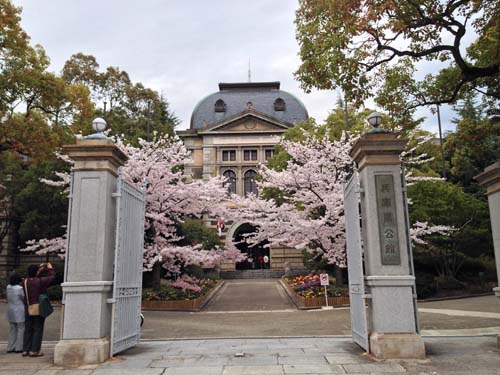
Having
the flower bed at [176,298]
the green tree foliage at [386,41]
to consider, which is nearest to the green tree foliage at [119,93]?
the flower bed at [176,298]

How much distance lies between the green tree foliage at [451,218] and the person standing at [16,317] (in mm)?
16451

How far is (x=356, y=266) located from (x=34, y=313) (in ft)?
17.7

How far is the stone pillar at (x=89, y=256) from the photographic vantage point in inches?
260

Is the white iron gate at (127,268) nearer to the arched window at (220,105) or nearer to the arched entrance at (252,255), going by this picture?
the arched entrance at (252,255)

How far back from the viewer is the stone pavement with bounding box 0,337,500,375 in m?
5.85

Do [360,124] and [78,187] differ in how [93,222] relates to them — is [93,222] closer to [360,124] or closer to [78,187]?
[78,187]

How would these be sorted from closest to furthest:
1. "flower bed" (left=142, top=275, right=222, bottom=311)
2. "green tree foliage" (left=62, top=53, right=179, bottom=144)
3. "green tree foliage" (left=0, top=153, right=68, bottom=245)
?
1. "flower bed" (left=142, top=275, right=222, bottom=311)
2. "green tree foliage" (left=0, top=153, right=68, bottom=245)
3. "green tree foliage" (left=62, top=53, right=179, bottom=144)

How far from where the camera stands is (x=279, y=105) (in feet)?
132

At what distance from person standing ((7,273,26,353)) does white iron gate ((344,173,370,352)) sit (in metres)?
5.81

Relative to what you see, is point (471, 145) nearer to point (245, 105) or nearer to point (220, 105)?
point (245, 105)

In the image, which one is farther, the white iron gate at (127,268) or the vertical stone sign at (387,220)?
the white iron gate at (127,268)

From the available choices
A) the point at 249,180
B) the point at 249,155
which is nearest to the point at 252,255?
the point at 249,180

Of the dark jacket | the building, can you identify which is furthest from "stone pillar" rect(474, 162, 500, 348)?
the building

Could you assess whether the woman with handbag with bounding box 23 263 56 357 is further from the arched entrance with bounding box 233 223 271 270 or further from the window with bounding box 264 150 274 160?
the window with bounding box 264 150 274 160
